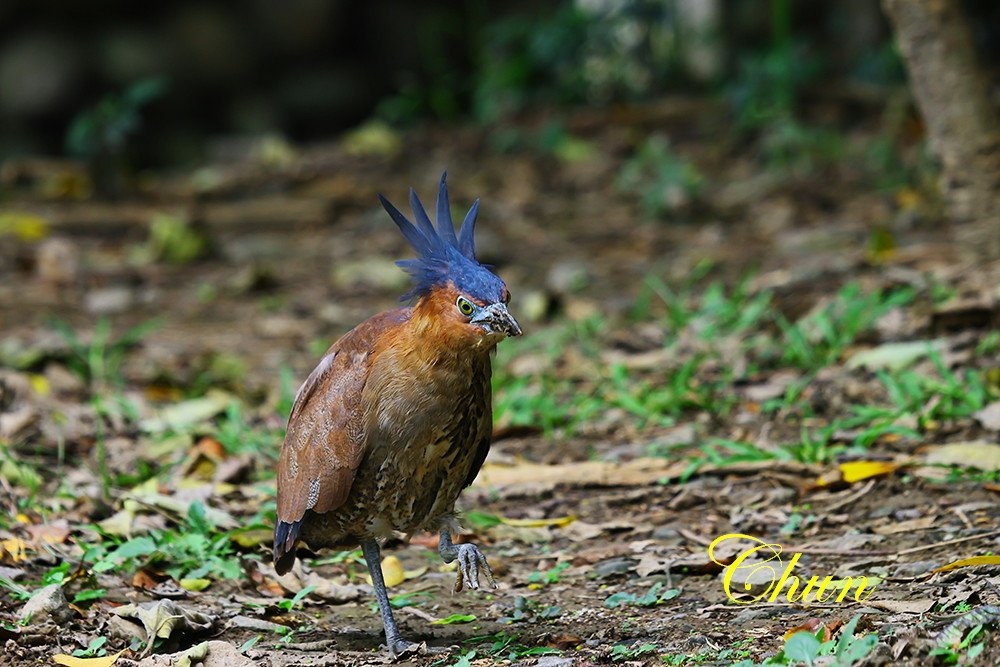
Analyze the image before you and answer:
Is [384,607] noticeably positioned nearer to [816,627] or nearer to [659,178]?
[816,627]

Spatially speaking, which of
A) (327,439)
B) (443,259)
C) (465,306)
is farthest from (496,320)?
(327,439)

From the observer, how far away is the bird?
11.4ft

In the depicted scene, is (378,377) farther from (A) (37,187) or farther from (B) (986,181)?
(A) (37,187)

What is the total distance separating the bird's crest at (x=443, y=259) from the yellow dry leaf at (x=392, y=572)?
1.09m

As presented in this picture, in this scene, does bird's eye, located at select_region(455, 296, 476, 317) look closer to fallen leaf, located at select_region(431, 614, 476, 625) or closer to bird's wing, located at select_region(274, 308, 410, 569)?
bird's wing, located at select_region(274, 308, 410, 569)

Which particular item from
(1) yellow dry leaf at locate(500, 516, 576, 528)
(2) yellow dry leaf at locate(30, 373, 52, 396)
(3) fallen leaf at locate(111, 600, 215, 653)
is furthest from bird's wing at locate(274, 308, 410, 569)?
(2) yellow dry leaf at locate(30, 373, 52, 396)

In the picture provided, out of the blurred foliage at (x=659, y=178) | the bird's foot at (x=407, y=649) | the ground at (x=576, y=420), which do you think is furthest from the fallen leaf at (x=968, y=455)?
the blurred foliage at (x=659, y=178)

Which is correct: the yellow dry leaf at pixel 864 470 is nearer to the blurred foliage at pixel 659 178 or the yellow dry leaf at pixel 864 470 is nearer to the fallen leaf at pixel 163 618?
the fallen leaf at pixel 163 618

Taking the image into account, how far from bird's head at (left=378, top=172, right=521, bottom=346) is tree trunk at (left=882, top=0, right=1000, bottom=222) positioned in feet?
10.5

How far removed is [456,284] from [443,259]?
0.56 ft

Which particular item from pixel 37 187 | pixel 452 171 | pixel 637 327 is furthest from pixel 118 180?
pixel 637 327

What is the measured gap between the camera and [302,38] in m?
12.3

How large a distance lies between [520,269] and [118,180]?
12.7ft

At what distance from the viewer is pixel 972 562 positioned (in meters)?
3.54
